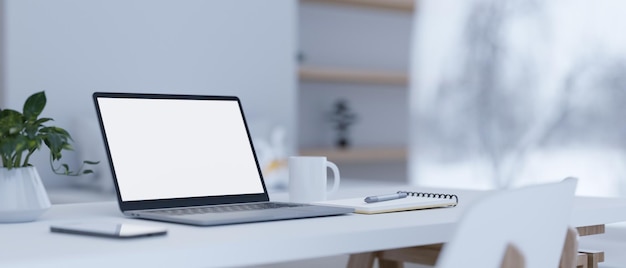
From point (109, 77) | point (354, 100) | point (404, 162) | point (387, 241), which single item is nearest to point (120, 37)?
point (109, 77)

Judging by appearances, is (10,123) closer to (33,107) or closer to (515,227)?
(33,107)

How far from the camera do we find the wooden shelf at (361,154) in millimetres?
5310

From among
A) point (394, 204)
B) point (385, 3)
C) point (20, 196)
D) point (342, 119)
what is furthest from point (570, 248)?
point (385, 3)

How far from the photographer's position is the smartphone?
113cm

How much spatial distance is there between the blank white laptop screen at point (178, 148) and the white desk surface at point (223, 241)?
83 mm

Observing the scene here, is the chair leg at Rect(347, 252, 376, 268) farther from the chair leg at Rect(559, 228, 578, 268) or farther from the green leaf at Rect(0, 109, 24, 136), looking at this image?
the green leaf at Rect(0, 109, 24, 136)

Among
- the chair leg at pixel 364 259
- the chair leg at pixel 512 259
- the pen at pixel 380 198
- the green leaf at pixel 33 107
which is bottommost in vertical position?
the chair leg at pixel 364 259

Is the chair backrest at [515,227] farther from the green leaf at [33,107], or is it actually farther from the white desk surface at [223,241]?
the green leaf at [33,107]

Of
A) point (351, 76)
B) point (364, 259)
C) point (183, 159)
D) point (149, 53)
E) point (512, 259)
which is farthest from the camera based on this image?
point (351, 76)

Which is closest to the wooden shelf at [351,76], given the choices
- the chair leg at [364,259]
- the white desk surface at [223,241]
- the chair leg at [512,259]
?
the chair leg at [364,259]

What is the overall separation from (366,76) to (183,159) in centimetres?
392

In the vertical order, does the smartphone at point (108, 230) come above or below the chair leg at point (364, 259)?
above

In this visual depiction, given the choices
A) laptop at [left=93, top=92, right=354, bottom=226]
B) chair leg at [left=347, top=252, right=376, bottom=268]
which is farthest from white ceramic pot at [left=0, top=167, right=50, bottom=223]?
chair leg at [left=347, top=252, right=376, bottom=268]

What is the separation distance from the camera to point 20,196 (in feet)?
4.50
